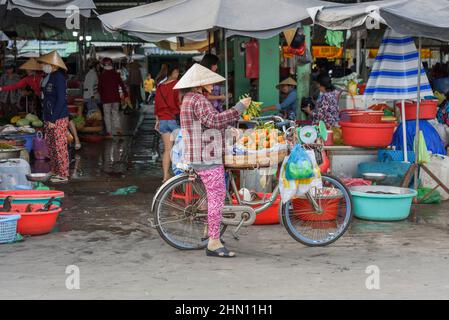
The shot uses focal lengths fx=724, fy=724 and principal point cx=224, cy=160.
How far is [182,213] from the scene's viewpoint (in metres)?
6.93

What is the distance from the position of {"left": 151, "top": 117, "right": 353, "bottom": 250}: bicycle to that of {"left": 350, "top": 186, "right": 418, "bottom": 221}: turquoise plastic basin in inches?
31.8

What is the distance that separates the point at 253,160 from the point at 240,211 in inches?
20.0

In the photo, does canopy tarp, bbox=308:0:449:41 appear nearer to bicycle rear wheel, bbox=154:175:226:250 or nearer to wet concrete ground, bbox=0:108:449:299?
wet concrete ground, bbox=0:108:449:299

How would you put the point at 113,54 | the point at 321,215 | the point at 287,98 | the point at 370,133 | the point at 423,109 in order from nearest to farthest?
the point at 321,215
the point at 370,133
the point at 423,109
the point at 287,98
the point at 113,54

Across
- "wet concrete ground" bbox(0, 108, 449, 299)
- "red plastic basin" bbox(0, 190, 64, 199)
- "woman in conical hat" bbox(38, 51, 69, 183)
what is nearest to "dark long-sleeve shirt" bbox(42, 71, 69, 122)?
"woman in conical hat" bbox(38, 51, 69, 183)

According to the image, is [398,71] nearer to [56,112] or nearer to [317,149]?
[317,149]

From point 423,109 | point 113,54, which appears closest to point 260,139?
point 423,109

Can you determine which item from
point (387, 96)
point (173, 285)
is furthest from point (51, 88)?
point (173, 285)

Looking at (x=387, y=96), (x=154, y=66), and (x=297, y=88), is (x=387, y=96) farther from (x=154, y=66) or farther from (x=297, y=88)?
(x=154, y=66)

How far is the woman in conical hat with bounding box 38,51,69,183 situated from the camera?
1065 centimetres

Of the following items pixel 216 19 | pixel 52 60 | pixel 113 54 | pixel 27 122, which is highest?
pixel 113 54

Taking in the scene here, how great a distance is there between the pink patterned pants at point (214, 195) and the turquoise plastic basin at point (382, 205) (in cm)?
218

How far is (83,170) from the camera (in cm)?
1238

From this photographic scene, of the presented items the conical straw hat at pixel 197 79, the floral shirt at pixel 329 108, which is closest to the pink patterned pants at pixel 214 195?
the conical straw hat at pixel 197 79
